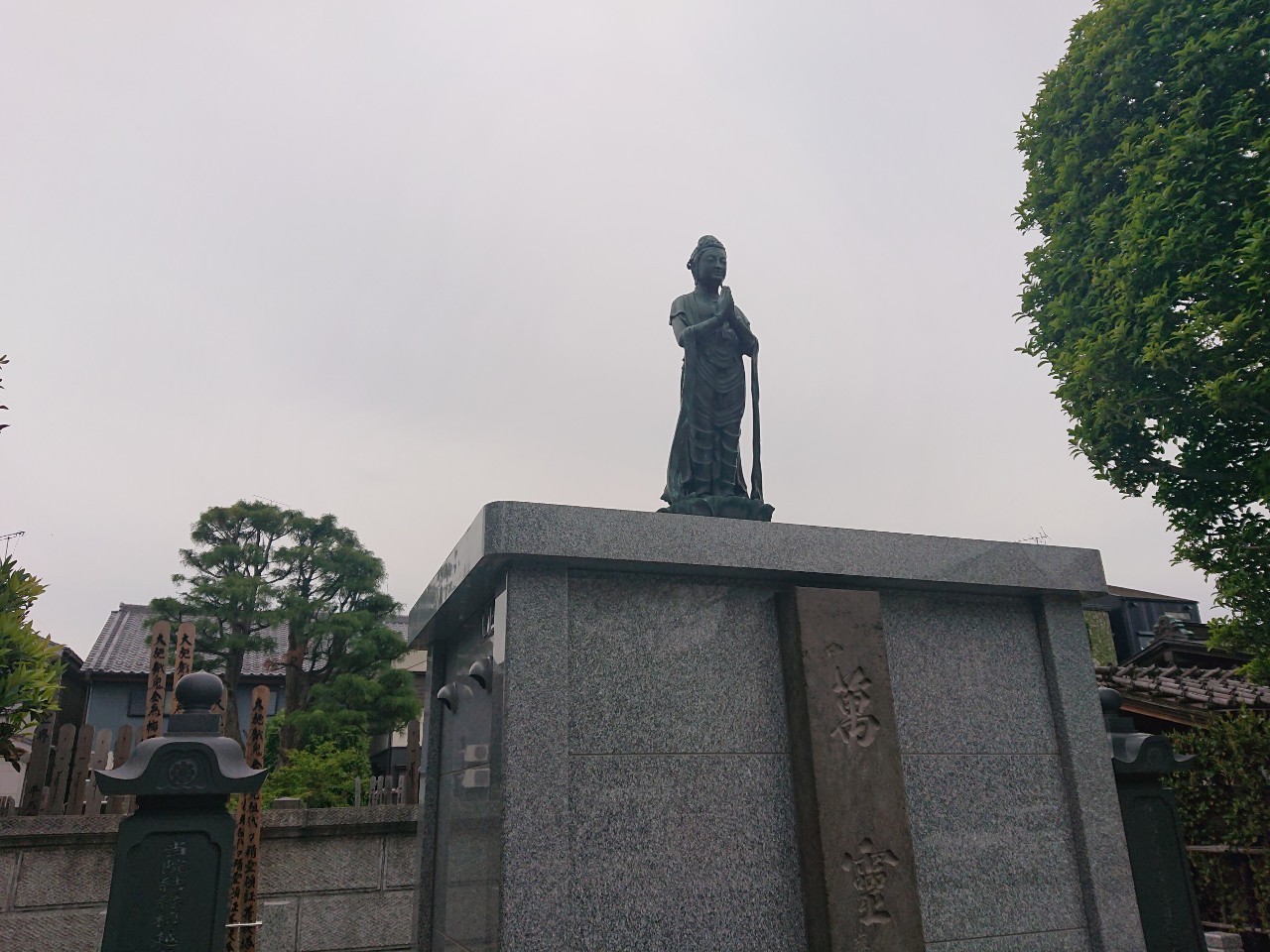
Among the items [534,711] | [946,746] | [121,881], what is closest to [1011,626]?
[946,746]

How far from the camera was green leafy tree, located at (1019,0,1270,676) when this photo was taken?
9117 mm

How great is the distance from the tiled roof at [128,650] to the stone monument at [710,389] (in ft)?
62.2

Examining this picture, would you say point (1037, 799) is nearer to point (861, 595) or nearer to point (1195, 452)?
point (861, 595)

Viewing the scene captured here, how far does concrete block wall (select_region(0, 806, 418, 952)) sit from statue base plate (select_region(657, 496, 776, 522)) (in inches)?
183

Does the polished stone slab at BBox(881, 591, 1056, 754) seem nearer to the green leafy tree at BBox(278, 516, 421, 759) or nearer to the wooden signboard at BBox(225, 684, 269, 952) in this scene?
the wooden signboard at BBox(225, 684, 269, 952)

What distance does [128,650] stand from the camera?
86.6 feet

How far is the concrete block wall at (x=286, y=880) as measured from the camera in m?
7.20

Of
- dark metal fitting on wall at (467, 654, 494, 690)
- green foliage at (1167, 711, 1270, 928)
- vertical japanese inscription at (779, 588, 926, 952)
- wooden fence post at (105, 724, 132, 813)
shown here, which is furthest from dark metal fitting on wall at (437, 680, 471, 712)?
green foliage at (1167, 711, 1270, 928)

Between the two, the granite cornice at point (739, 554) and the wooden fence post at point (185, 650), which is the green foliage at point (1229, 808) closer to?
the granite cornice at point (739, 554)

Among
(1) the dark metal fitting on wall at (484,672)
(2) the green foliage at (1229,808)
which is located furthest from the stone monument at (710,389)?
(2) the green foliage at (1229,808)

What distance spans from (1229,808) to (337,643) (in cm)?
1504

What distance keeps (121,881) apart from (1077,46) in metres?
13.7

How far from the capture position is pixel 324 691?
17.0 metres

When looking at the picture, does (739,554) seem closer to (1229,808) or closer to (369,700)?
(1229,808)
